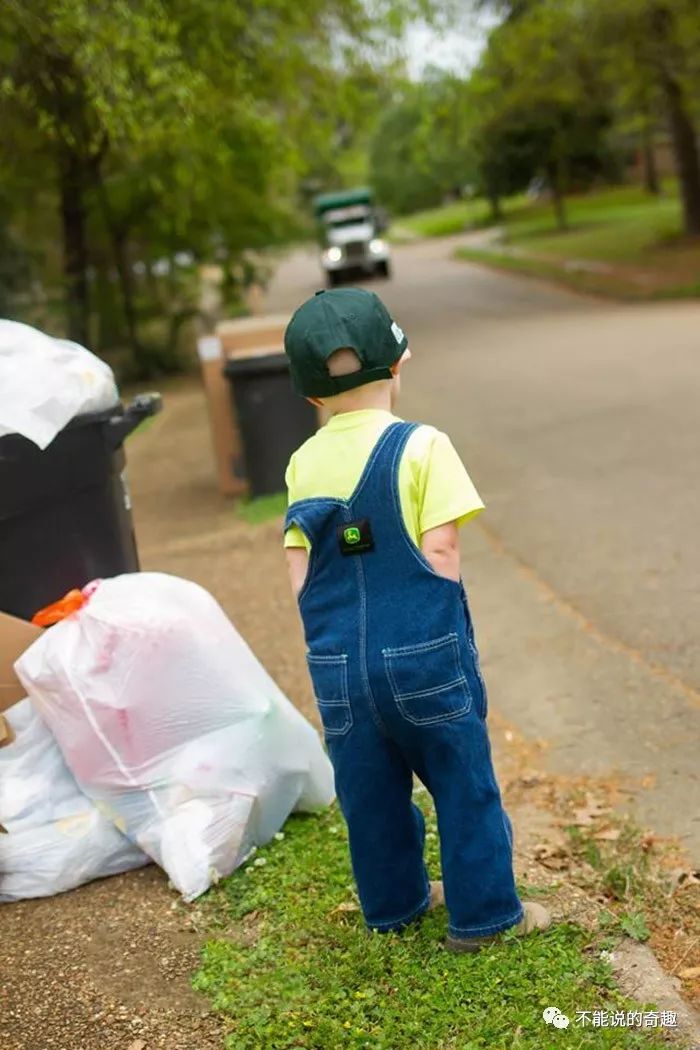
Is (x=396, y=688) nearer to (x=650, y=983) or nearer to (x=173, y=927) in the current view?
(x=650, y=983)

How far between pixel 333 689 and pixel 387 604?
0.77ft

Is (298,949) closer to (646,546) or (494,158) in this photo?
(646,546)

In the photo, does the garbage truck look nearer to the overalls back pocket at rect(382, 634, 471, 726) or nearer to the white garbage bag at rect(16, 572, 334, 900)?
the white garbage bag at rect(16, 572, 334, 900)

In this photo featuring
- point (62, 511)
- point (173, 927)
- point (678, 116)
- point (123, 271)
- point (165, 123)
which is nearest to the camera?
point (173, 927)

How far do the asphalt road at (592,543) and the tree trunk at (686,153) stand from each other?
10088mm

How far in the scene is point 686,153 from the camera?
27906 mm

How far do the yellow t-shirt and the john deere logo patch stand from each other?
75 mm

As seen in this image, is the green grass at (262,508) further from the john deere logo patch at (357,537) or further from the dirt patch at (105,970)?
the john deere logo patch at (357,537)

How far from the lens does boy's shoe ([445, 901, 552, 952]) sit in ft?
10.4

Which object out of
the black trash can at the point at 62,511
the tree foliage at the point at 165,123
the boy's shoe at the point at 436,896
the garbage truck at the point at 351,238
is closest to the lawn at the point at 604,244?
the garbage truck at the point at 351,238

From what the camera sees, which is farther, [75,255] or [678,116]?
[678,116]

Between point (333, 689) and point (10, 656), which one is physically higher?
A: point (333, 689)

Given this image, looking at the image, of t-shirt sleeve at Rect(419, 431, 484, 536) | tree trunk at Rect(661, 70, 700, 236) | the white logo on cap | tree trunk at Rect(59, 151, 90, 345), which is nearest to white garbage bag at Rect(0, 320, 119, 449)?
the white logo on cap

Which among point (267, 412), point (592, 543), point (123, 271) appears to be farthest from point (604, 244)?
point (592, 543)
